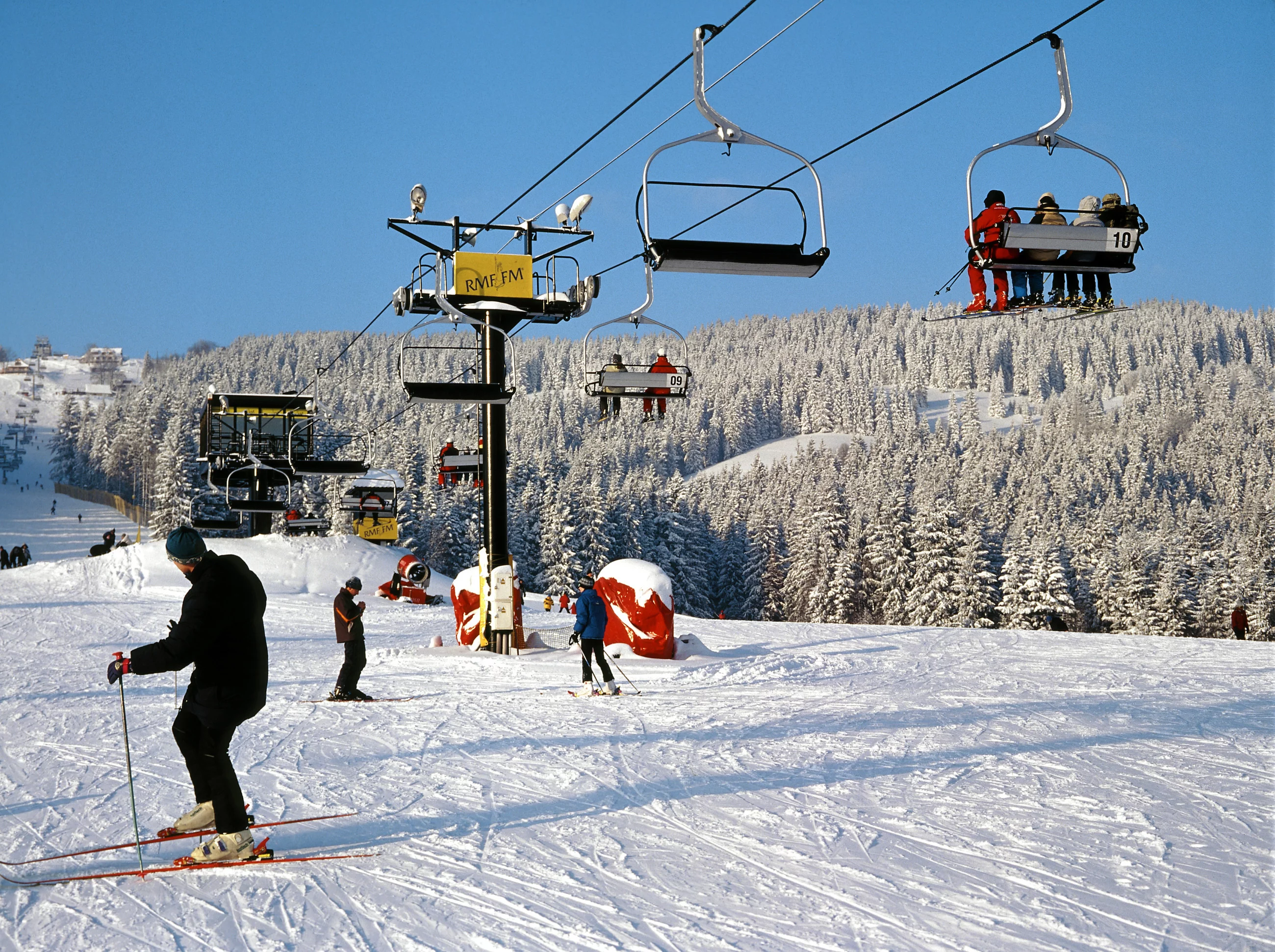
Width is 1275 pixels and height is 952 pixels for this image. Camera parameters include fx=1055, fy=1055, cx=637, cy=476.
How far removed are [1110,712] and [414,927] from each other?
876cm

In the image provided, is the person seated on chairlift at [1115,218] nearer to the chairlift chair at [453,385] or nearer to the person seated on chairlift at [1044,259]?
the person seated on chairlift at [1044,259]

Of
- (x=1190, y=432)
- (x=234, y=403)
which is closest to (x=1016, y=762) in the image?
(x=234, y=403)

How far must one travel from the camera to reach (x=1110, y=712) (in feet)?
36.2

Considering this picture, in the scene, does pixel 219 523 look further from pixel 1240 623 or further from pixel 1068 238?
pixel 1240 623

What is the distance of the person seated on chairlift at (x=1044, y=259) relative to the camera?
28.2 ft

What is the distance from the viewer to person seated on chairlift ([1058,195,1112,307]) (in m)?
8.48

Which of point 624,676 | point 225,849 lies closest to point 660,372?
point 624,676

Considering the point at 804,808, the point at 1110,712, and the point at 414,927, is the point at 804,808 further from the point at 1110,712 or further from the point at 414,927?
the point at 1110,712

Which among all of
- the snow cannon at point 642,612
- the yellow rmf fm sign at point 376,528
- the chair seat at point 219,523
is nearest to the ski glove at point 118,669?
the snow cannon at point 642,612

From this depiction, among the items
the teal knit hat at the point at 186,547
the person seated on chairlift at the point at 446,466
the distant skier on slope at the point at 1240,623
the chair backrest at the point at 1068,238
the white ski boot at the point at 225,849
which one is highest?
the chair backrest at the point at 1068,238

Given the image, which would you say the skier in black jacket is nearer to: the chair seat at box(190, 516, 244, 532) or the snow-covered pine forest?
the chair seat at box(190, 516, 244, 532)

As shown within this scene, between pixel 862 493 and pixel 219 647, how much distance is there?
344 feet

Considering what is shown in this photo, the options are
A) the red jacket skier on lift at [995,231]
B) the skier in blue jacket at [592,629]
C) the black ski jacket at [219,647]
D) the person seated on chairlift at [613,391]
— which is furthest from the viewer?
the person seated on chairlift at [613,391]

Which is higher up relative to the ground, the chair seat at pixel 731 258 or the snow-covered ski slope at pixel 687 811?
the chair seat at pixel 731 258
